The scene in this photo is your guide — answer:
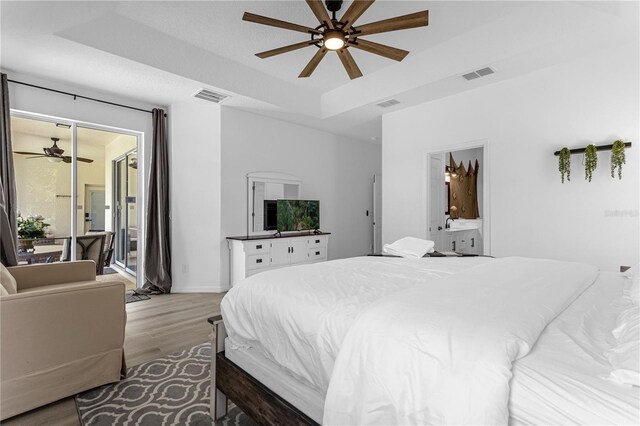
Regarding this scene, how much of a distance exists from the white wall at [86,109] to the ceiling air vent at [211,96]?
0.96m

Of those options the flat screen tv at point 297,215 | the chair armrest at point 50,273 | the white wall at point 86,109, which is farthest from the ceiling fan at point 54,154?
the flat screen tv at point 297,215

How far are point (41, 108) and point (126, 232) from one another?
2.14 meters

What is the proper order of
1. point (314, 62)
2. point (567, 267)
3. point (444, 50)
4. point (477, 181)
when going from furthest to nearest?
point (477, 181)
point (444, 50)
point (314, 62)
point (567, 267)

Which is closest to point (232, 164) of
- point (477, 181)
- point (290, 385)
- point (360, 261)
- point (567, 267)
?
point (360, 261)

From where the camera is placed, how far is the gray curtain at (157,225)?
4531 millimetres

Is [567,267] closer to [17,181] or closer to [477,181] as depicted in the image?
[477,181]

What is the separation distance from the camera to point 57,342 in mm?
1971

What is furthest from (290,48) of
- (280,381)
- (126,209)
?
(126,209)

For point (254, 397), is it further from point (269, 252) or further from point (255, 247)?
point (269, 252)

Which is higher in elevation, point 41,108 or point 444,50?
point 444,50

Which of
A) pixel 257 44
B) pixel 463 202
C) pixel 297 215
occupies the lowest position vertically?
pixel 297 215

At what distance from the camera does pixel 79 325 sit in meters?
2.04

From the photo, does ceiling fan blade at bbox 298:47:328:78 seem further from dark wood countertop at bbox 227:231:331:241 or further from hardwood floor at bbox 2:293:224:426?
hardwood floor at bbox 2:293:224:426

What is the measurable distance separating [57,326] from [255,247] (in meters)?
2.71
